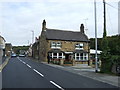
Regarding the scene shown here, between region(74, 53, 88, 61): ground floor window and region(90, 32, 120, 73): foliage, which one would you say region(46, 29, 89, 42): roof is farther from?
region(90, 32, 120, 73): foliage

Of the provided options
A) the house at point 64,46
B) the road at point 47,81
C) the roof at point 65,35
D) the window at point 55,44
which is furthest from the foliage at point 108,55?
the roof at point 65,35

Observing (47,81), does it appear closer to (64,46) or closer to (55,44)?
(55,44)

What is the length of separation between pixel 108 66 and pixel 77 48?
32340 mm

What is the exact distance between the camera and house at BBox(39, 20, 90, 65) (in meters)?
49.7

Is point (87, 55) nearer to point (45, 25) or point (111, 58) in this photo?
point (45, 25)

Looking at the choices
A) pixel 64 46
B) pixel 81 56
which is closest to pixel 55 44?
pixel 64 46

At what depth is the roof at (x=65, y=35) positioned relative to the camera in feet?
169

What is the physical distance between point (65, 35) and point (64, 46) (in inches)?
160

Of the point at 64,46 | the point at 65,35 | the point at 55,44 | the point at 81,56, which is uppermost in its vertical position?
the point at 65,35

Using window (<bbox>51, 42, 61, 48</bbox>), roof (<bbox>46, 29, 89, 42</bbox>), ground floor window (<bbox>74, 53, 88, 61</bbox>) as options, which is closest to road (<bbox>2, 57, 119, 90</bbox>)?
window (<bbox>51, 42, 61, 48</bbox>)

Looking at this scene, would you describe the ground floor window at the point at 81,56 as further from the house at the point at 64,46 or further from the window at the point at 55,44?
the window at the point at 55,44

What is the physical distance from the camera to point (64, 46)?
51594 millimetres

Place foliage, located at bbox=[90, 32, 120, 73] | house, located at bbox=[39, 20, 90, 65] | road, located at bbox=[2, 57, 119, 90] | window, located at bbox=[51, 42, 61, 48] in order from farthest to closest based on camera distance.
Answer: window, located at bbox=[51, 42, 61, 48] → house, located at bbox=[39, 20, 90, 65] → foliage, located at bbox=[90, 32, 120, 73] → road, located at bbox=[2, 57, 119, 90]

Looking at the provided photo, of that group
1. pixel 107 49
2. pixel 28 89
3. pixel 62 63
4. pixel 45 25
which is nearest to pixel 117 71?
pixel 107 49
